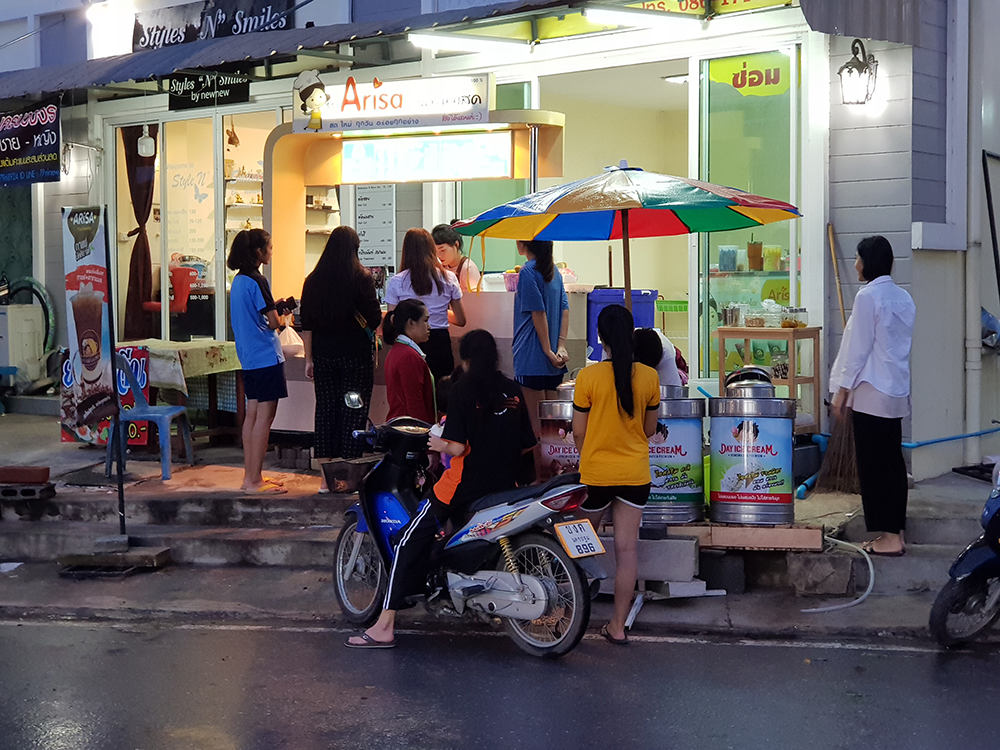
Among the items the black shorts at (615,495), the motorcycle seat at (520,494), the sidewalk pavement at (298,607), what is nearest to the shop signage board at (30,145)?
the sidewalk pavement at (298,607)

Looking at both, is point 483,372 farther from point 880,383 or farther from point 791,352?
point 791,352

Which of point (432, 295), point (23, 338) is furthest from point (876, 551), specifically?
point (23, 338)

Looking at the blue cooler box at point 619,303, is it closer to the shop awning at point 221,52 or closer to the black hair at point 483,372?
the shop awning at point 221,52

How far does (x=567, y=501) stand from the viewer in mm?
5703

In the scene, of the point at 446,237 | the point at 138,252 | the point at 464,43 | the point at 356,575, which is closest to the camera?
the point at 356,575

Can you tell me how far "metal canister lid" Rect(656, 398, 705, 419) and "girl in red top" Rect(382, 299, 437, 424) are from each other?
5.09 ft

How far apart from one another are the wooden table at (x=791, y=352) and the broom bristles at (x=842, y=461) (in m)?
0.37

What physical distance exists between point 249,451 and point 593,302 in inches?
110

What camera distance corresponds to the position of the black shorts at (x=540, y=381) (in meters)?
7.88

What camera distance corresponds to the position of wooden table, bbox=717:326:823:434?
862 centimetres

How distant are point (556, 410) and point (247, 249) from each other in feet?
8.71

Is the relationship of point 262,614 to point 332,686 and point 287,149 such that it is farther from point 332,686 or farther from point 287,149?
point 287,149

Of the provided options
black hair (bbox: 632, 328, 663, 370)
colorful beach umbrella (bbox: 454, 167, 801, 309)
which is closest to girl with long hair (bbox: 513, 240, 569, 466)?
colorful beach umbrella (bbox: 454, 167, 801, 309)

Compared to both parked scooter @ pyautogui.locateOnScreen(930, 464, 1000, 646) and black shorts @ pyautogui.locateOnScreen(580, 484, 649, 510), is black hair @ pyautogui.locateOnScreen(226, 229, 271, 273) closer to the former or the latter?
black shorts @ pyautogui.locateOnScreen(580, 484, 649, 510)
